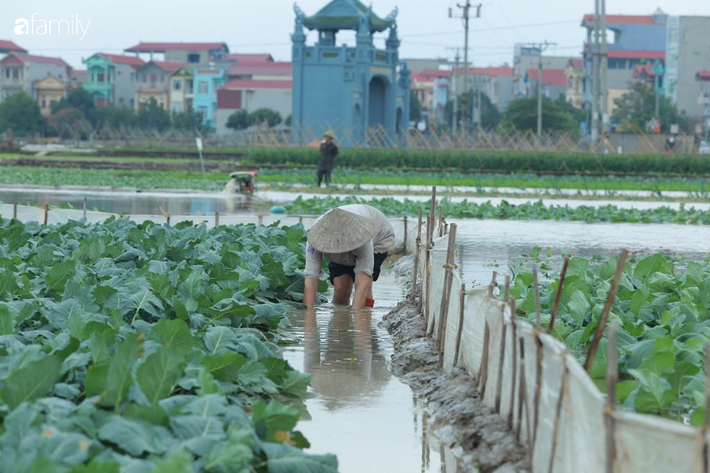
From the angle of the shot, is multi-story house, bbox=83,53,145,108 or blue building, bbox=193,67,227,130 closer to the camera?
blue building, bbox=193,67,227,130

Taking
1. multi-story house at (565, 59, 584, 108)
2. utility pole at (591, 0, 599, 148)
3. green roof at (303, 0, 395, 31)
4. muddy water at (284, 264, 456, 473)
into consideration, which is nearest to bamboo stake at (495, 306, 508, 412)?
muddy water at (284, 264, 456, 473)

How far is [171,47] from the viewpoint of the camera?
404 feet

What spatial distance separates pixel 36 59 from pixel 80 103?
76.2 feet

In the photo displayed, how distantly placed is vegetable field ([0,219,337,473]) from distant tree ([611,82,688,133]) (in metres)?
74.9

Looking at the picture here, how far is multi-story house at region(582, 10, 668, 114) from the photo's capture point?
376ft

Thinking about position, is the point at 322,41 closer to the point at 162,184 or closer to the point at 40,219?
the point at 162,184

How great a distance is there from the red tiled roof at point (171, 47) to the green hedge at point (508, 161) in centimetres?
8218

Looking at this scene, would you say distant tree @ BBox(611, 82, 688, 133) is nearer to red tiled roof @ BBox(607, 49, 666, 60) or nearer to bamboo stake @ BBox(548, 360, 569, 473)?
red tiled roof @ BBox(607, 49, 666, 60)

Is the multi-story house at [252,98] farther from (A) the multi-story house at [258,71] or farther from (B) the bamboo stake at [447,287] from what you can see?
(B) the bamboo stake at [447,287]

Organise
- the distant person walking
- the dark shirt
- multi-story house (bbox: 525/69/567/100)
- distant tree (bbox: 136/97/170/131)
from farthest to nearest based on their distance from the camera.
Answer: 1. multi-story house (bbox: 525/69/567/100)
2. distant tree (bbox: 136/97/170/131)
3. the dark shirt
4. the distant person walking

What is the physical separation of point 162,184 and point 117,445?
28756 millimetres

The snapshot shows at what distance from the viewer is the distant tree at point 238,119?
3433 inches

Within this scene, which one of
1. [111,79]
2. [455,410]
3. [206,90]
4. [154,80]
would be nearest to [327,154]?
[455,410]

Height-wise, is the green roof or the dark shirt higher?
the green roof
